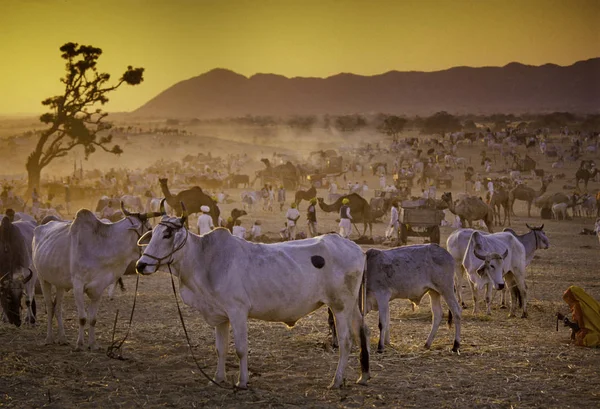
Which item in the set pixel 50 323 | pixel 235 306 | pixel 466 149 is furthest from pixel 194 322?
pixel 466 149

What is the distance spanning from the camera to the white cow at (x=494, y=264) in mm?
15531

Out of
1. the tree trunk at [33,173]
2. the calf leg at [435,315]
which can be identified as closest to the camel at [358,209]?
the calf leg at [435,315]

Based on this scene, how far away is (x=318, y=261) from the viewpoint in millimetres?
10258

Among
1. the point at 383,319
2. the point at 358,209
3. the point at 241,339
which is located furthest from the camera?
the point at 358,209

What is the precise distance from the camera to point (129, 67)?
49906 millimetres

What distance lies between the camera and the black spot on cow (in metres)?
10.2

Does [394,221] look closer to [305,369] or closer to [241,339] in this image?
[305,369]

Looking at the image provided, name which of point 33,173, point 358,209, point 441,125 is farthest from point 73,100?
Result: point 441,125

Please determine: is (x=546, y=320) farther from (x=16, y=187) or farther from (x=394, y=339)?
(x=16, y=187)

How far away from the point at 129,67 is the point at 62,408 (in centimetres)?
4302

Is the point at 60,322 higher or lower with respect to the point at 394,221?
higher

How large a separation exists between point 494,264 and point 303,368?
589cm

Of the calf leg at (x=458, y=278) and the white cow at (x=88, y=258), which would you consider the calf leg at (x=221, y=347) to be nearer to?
the white cow at (x=88, y=258)

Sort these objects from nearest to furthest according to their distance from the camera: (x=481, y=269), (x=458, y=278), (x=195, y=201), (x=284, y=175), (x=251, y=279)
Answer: (x=251, y=279), (x=481, y=269), (x=458, y=278), (x=195, y=201), (x=284, y=175)
